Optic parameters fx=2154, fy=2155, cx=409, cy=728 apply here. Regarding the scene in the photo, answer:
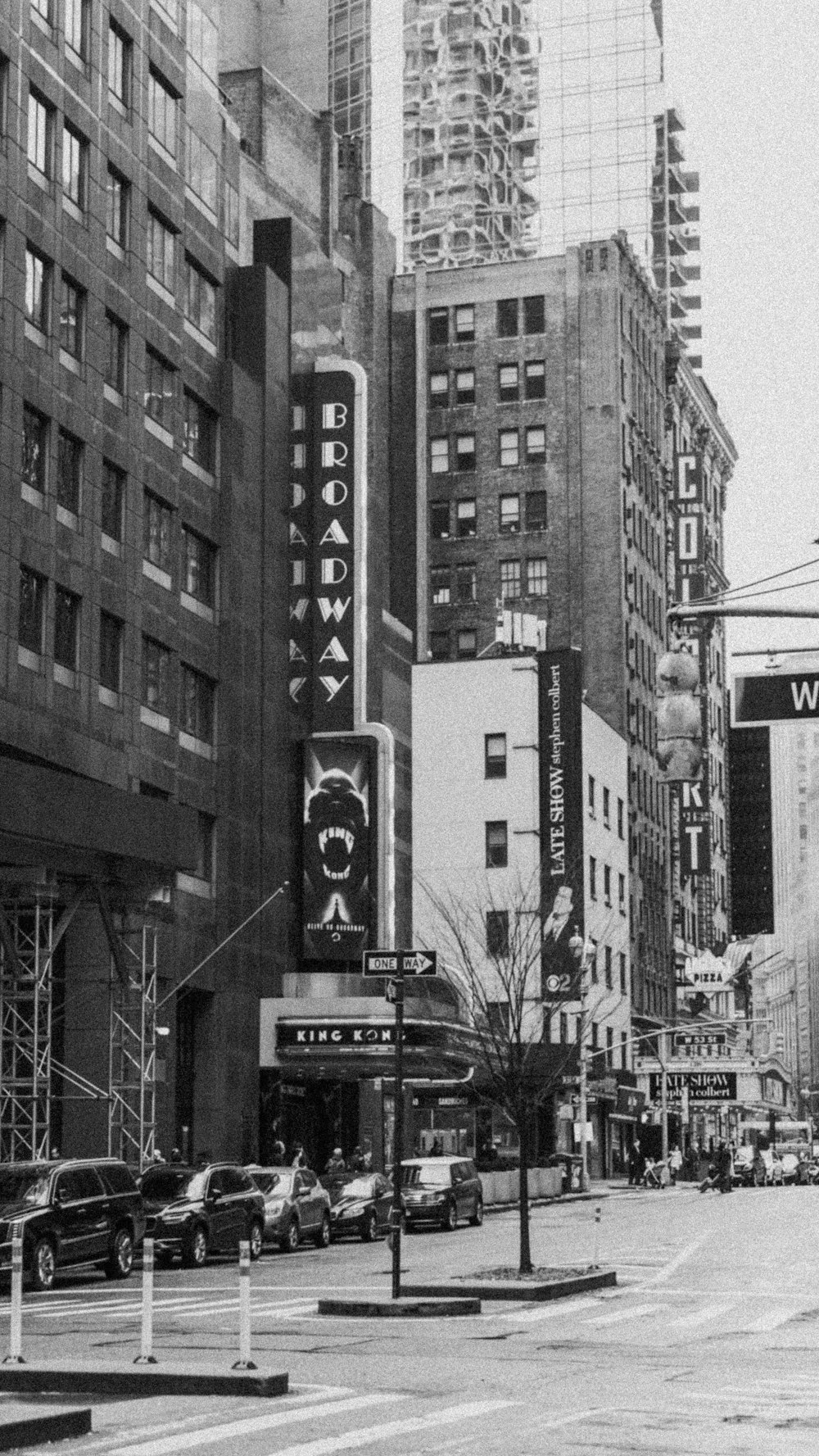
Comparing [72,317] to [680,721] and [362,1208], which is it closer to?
[362,1208]

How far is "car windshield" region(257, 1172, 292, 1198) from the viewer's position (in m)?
41.6

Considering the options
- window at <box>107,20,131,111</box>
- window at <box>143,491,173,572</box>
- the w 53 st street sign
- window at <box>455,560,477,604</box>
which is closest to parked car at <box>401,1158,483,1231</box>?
window at <box>143,491,173,572</box>

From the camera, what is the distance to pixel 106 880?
150 ft

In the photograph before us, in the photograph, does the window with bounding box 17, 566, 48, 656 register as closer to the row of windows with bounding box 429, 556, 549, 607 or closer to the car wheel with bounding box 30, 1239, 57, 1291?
the car wheel with bounding box 30, 1239, 57, 1291

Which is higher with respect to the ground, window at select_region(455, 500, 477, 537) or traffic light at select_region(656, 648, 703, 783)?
window at select_region(455, 500, 477, 537)

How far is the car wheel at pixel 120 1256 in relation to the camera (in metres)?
33.1

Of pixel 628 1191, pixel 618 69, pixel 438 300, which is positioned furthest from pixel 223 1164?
pixel 618 69

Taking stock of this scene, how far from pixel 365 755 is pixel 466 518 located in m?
52.4

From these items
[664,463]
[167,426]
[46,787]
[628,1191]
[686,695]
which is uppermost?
[664,463]

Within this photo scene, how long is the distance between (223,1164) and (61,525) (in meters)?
16.7

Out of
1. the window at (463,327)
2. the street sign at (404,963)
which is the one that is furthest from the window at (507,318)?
the street sign at (404,963)

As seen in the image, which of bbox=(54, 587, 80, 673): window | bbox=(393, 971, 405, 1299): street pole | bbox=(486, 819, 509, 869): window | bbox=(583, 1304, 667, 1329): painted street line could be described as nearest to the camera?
bbox=(583, 1304, 667, 1329): painted street line

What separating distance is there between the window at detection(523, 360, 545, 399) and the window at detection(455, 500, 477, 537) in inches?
253

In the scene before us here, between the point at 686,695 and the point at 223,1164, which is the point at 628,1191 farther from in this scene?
the point at 686,695
